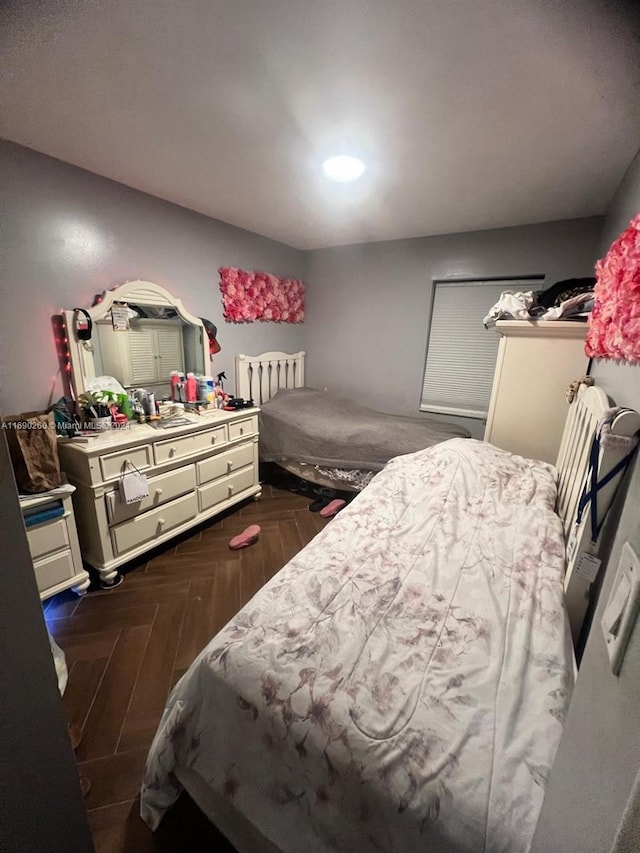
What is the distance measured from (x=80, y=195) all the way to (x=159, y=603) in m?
2.33

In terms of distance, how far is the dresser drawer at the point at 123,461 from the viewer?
176cm

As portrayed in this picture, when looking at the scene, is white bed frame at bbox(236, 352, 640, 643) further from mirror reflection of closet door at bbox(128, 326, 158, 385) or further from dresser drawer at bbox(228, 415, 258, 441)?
mirror reflection of closet door at bbox(128, 326, 158, 385)

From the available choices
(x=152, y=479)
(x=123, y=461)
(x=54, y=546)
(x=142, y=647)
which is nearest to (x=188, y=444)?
(x=152, y=479)

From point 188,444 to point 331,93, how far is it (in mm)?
1896

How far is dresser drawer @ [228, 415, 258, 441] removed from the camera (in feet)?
8.28

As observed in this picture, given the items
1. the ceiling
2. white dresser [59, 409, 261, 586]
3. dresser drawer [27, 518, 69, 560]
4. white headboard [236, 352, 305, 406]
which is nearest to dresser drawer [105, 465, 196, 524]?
white dresser [59, 409, 261, 586]

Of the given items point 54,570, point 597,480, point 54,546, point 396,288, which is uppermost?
point 396,288

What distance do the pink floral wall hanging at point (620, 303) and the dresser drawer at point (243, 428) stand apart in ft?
7.23

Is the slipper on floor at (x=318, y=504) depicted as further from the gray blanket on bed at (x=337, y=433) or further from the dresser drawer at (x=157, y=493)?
the dresser drawer at (x=157, y=493)

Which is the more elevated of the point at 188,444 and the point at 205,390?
the point at 205,390

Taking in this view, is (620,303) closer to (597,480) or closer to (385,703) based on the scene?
(597,480)

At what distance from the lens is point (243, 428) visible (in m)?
2.63

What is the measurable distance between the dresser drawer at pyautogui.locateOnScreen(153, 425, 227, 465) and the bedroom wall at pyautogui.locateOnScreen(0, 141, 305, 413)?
683mm

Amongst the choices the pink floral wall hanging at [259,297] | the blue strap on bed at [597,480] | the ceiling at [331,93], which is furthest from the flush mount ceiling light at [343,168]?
the blue strap on bed at [597,480]
